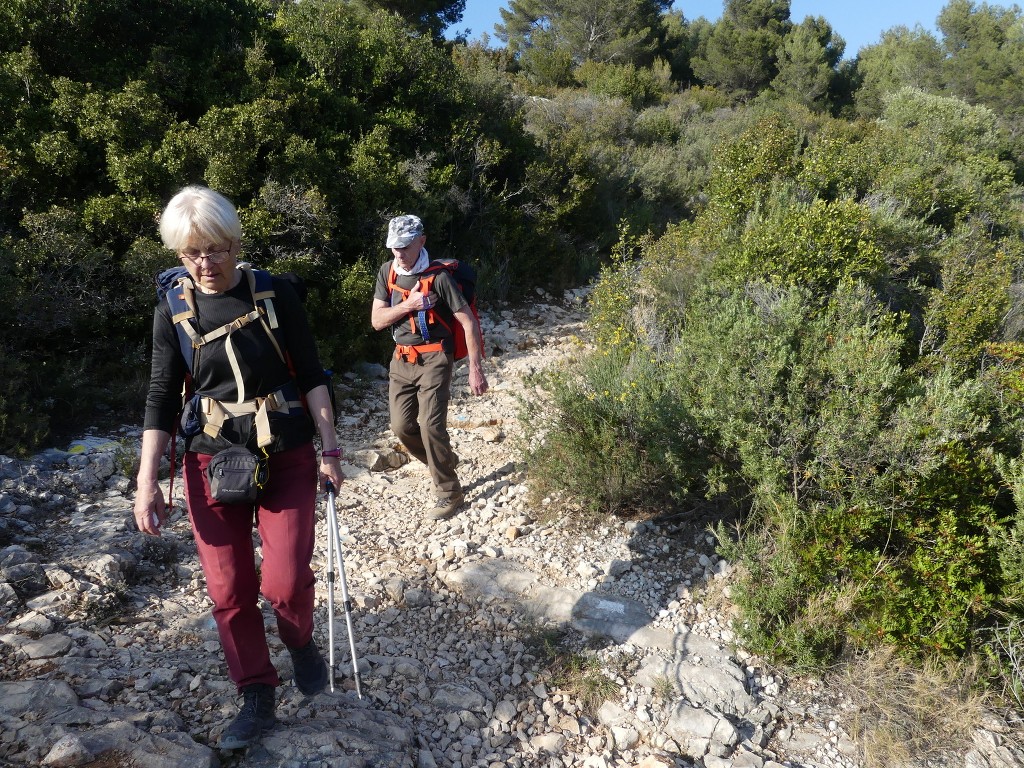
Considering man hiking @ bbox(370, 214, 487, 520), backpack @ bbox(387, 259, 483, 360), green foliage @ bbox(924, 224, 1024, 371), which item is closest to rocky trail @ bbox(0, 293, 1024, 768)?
man hiking @ bbox(370, 214, 487, 520)

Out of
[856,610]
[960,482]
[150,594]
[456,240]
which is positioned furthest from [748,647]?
[456,240]

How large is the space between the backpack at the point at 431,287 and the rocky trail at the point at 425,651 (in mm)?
1231

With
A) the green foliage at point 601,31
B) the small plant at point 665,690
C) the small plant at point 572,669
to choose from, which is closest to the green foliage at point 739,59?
the green foliage at point 601,31

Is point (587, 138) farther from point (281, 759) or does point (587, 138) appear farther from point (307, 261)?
point (281, 759)

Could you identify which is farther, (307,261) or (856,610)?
(307,261)

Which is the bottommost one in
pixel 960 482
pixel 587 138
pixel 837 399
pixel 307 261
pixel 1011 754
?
pixel 1011 754

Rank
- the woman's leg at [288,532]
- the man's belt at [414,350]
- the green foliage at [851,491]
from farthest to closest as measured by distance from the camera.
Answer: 1. the man's belt at [414,350]
2. the green foliage at [851,491]
3. the woman's leg at [288,532]

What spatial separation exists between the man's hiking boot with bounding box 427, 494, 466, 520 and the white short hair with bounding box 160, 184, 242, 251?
2.70 m

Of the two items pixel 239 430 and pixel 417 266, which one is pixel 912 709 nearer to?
pixel 239 430

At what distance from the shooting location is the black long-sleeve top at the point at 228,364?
7.36 ft

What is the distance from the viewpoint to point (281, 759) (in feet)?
7.59

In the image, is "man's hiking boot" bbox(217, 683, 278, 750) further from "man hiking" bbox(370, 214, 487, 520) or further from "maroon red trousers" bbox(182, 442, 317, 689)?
"man hiking" bbox(370, 214, 487, 520)

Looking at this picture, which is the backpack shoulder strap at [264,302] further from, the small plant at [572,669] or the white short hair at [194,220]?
the small plant at [572,669]

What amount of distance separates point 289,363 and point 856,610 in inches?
114
